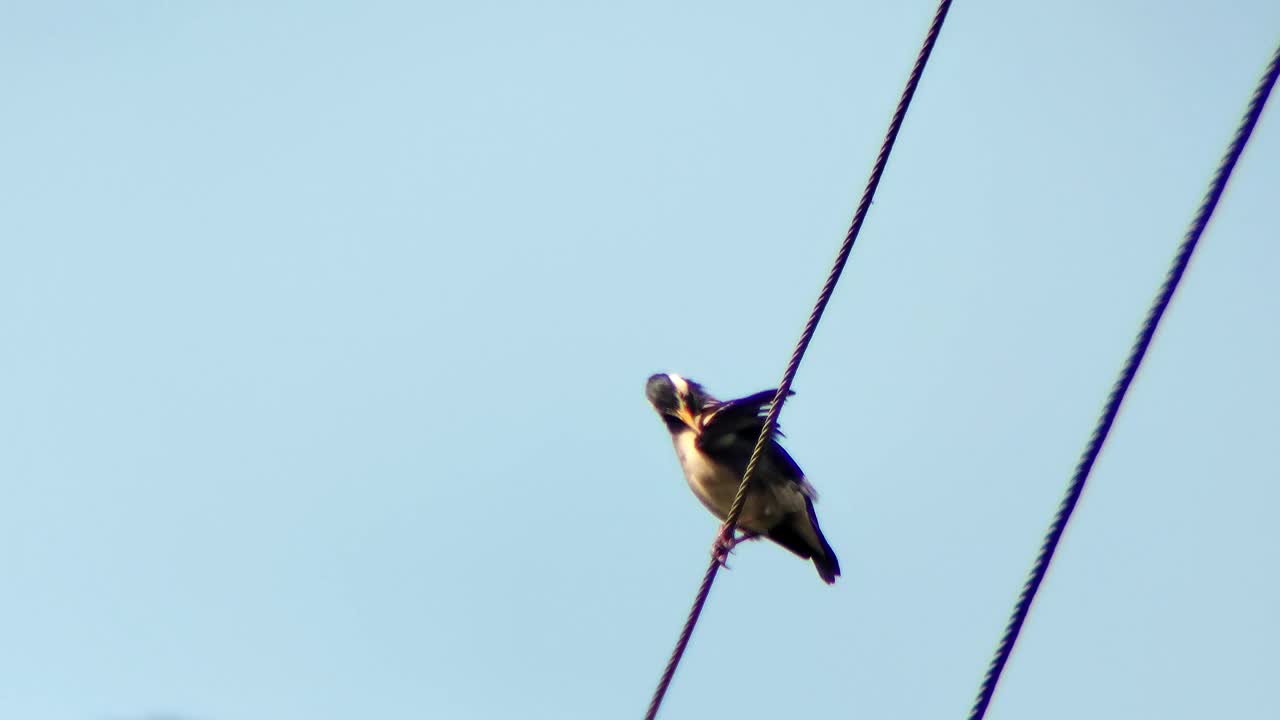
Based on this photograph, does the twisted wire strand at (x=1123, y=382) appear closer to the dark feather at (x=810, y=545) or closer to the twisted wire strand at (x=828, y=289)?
the twisted wire strand at (x=828, y=289)

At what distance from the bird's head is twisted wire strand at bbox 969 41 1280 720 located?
461cm

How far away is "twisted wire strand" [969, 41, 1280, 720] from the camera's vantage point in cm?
395

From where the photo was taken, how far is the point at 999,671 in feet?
14.3

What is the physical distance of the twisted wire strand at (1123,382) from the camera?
3945 mm

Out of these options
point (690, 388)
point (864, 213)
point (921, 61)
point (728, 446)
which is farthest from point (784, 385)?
point (690, 388)

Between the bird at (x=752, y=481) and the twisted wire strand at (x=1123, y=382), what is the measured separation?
160 inches

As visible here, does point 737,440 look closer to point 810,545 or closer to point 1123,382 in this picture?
point 810,545

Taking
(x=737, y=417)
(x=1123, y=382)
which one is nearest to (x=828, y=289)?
(x=1123, y=382)

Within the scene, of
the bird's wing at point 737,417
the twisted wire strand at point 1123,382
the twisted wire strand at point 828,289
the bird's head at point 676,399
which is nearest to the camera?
the twisted wire strand at point 1123,382

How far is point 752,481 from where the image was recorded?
865cm

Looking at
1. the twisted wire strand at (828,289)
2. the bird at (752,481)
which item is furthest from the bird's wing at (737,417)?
the twisted wire strand at (828,289)

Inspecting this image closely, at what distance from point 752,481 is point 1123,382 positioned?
467 centimetres

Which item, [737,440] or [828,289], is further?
[737,440]

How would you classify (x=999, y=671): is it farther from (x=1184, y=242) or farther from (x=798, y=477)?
(x=798, y=477)
